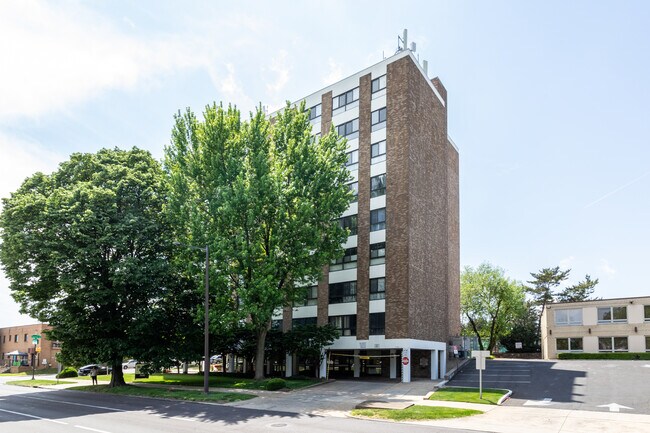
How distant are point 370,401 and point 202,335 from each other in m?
14.4

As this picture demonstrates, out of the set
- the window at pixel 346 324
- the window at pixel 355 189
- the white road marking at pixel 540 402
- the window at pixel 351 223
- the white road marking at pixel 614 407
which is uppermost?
the window at pixel 355 189

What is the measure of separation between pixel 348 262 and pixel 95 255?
18733 mm

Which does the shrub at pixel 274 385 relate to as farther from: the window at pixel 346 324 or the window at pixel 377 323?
the window at pixel 346 324

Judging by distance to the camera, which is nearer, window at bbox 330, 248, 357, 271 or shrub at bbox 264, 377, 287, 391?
shrub at bbox 264, 377, 287, 391

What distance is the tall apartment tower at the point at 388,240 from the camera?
128 ft

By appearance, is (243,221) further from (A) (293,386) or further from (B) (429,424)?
(B) (429,424)

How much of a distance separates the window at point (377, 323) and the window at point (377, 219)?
21.7 ft

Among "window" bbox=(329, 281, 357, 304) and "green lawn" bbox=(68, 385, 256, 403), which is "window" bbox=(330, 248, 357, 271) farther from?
"green lawn" bbox=(68, 385, 256, 403)

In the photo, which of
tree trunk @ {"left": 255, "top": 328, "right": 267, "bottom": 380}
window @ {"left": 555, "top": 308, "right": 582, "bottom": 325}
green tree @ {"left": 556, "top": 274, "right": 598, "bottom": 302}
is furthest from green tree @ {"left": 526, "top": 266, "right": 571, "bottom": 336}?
tree trunk @ {"left": 255, "top": 328, "right": 267, "bottom": 380}

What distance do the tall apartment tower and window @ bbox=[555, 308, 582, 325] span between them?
50.9ft

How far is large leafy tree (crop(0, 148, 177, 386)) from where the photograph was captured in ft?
105

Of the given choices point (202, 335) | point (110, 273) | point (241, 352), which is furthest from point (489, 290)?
point (110, 273)

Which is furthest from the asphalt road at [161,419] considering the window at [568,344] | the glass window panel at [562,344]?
the glass window panel at [562,344]

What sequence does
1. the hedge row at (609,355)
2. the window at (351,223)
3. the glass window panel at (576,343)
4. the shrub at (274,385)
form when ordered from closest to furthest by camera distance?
1. the shrub at (274,385)
2. the window at (351,223)
3. the hedge row at (609,355)
4. the glass window panel at (576,343)
